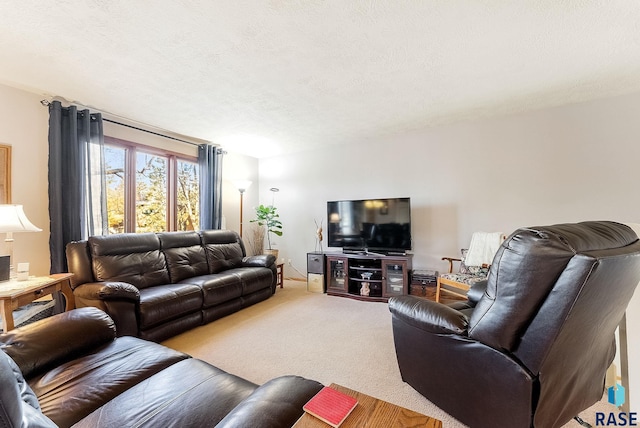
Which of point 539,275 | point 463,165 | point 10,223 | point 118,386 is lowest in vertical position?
point 118,386

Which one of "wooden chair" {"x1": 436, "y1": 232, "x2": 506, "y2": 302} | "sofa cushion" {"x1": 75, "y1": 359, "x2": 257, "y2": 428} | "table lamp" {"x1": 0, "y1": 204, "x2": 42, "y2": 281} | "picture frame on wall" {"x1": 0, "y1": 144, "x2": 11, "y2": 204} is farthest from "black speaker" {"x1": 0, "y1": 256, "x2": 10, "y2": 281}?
"wooden chair" {"x1": 436, "y1": 232, "x2": 506, "y2": 302}

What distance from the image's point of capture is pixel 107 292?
87.4 inches

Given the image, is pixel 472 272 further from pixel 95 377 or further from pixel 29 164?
pixel 29 164

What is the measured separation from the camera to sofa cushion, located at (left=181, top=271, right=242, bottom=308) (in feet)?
9.47

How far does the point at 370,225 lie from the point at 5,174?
4.01 meters

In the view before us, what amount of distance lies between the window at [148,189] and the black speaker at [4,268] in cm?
126

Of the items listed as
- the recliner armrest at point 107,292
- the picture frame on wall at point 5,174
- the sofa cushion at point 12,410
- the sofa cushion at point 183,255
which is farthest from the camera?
the sofa cushion at point 183,255

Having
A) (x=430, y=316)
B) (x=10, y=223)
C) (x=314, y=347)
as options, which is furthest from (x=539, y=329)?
(x=10, y=223)

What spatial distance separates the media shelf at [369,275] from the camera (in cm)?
370

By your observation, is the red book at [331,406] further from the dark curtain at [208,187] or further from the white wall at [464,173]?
the dark curtain at [208,187]

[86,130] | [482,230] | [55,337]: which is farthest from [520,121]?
[86,130]

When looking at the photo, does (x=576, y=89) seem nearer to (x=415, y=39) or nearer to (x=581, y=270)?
(x=415, y=39)

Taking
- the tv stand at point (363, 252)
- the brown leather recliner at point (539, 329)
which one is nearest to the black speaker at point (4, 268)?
the brown leather recliner at point (539, 329)

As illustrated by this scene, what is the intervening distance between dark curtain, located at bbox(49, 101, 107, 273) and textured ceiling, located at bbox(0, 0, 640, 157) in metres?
0.24
